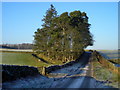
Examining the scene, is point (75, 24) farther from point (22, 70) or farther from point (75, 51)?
point (22, 70)

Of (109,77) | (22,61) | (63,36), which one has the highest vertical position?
(63,36)

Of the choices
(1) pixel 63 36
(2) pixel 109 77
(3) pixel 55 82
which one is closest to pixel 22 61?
(1) pixel 63 36

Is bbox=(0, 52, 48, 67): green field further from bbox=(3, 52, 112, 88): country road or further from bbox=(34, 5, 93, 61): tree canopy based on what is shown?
bbox=(3, 52, 112, 88): country road

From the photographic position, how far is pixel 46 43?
61.9 meters

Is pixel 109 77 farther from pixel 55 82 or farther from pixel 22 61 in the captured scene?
pixel 22 61

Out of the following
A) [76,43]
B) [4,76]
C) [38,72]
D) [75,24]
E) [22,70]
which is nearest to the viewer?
[4,76]

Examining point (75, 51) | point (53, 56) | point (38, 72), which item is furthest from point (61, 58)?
point (38, 72)

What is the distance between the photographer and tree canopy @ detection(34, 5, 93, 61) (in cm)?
5094

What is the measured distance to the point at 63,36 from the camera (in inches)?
2061

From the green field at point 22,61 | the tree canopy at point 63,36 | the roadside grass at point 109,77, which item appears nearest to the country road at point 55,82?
the roadside grass at point 109,77

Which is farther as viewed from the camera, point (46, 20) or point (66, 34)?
point (46, 20)

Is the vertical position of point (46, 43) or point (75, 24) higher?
point (75, 24)

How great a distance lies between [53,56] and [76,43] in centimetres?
1049

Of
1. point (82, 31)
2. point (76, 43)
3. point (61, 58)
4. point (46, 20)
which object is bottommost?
point (61, 58)
